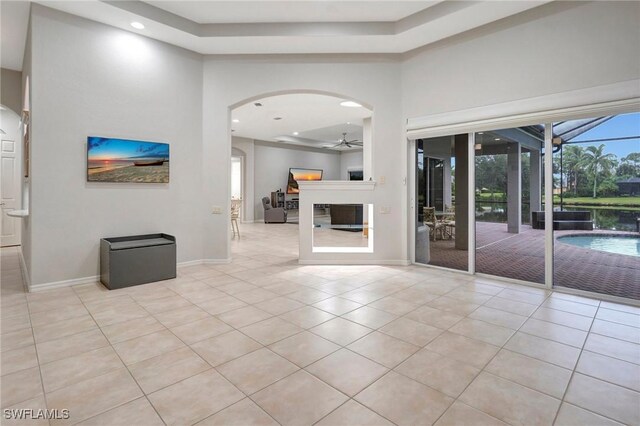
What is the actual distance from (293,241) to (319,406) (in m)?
6.49

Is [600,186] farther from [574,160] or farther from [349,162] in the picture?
[349,162]

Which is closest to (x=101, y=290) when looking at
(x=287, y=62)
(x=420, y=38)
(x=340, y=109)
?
(x=287, y=62)

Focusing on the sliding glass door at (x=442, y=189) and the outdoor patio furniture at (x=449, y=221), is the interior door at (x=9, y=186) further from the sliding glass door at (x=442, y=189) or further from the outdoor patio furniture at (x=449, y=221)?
the outdoor patio furniture at (x=449, y=221)

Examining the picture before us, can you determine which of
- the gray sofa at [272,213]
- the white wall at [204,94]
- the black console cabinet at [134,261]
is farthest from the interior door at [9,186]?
the gray sofa at [272,213]

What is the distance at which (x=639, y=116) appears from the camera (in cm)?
380

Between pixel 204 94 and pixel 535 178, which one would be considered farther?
pixel 204 94

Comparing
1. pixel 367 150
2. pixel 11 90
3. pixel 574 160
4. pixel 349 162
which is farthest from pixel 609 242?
pixel 349 162

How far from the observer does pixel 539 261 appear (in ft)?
18.0

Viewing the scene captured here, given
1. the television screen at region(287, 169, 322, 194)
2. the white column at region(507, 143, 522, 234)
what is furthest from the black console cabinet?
the television screen at region(287, 169, 322, 194)

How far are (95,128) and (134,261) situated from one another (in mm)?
1944

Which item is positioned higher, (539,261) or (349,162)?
(349,162)

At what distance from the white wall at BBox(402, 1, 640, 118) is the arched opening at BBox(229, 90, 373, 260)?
2.73 metres

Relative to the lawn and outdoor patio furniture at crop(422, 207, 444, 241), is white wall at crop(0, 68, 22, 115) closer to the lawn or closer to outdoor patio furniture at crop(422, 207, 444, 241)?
outdoor patio furniture at crop(422, 207, 444, 241)

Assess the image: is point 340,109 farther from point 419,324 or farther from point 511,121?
point 419,324
